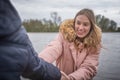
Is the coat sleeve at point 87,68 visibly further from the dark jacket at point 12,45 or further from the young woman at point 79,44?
the dark jacket at point 12,45

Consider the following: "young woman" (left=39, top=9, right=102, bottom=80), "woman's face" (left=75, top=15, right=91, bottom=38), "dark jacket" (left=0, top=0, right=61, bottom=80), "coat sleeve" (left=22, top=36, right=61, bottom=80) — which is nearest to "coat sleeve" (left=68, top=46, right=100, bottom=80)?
"young woman" (left=39, top=9, right=102, bottom=80)

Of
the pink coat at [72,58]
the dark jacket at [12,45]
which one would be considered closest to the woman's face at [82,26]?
the pink coat at [72,58]

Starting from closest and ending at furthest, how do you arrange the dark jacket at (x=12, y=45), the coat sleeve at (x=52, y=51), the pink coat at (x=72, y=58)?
the dark jacket at (x=12, y=45), the coat sleeve at (x=52, y=51), the pink coat at (x=72, y=58)

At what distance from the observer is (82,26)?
3217 millimetres

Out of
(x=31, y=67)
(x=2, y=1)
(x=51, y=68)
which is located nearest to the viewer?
(x=2, y=1)

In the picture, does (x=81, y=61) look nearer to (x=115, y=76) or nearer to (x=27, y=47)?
(x=27, y=47)

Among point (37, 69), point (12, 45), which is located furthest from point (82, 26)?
point (12, 45)

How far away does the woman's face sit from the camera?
3223mm

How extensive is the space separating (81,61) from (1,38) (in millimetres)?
2355

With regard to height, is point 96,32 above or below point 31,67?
below

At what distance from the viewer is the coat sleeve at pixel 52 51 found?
301 centimetres

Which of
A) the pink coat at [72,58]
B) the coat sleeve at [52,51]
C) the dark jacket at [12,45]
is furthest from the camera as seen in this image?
the pink coat at [72,58]

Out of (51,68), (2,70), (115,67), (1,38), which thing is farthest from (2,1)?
(115,67)

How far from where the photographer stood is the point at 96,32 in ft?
11.0
